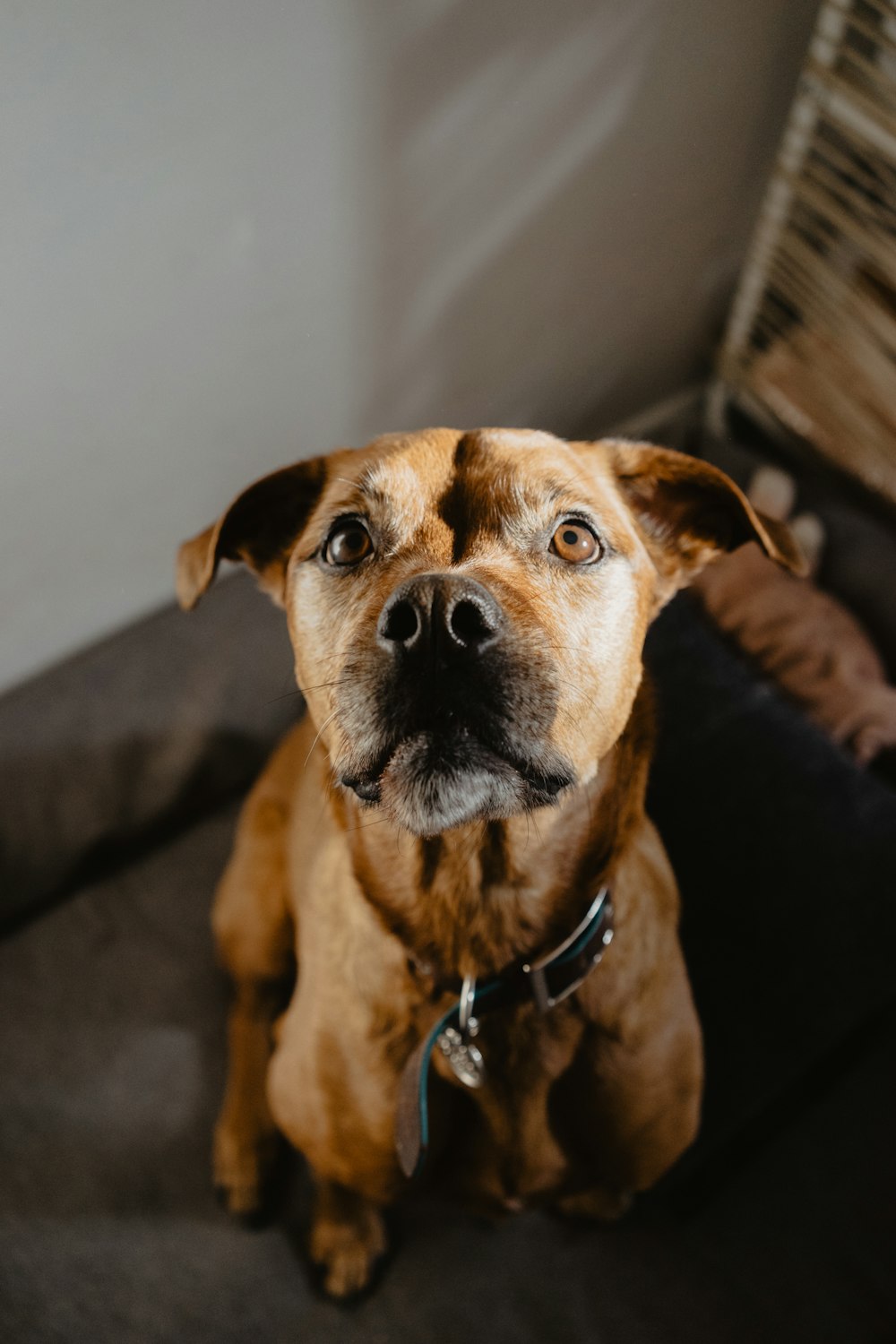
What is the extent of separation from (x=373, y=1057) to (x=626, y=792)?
0.62m

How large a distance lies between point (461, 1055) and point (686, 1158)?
32.5 inches

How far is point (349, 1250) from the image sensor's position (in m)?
1.91

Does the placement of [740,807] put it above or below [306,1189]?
above

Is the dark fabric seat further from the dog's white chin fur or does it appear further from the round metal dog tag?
the dog's white chin fur

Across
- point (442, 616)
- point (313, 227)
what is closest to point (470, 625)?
point (442, 616)

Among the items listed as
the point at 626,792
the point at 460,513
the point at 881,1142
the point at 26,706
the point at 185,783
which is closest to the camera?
the point at 460,513

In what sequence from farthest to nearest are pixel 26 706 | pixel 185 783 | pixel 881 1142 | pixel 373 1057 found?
pixel 185 783 → pixel 26 706 → pixel 881 1142 → pixel 373 1057

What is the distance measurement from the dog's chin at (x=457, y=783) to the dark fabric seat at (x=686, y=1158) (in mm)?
834

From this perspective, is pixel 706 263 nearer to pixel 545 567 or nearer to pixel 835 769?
pixel 835 769

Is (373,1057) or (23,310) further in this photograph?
(23,310)

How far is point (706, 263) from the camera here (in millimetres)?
2465

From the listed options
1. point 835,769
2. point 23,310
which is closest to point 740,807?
point 835,769

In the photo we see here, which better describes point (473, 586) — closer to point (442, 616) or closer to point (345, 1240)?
point (442, 616)

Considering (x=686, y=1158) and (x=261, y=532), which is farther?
(x=686, y=1158)
